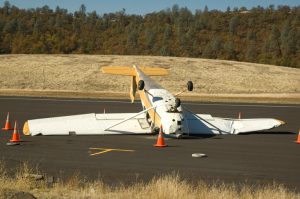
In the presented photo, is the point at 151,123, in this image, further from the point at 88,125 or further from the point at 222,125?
the point at 222,125

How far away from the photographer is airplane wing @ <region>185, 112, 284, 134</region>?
22.6 meters

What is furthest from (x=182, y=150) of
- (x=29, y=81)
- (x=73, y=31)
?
(x=73, y=31)

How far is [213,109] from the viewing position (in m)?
35.6

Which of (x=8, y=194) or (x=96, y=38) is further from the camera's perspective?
(x=96, y=38)

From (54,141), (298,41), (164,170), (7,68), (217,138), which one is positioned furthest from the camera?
(298,41)

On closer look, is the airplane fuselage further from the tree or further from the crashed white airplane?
the tree

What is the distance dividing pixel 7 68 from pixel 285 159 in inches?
2148

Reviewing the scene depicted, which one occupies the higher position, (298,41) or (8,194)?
(298,41)

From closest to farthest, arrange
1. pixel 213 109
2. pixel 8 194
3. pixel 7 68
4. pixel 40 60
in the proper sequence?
pixel 8 194 < pixel 213 109 < pixel 7 68 < pixel 40 60

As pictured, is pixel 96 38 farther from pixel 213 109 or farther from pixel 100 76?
pixel 213 109

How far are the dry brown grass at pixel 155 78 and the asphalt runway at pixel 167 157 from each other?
31.1 metres

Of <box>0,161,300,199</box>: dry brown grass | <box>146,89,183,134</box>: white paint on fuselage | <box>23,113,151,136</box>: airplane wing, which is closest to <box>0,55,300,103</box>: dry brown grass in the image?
<box>23,113,151,136</box>: airplane wing

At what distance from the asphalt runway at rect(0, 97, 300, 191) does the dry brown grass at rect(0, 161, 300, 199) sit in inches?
45.5

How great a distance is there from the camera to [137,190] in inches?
455
